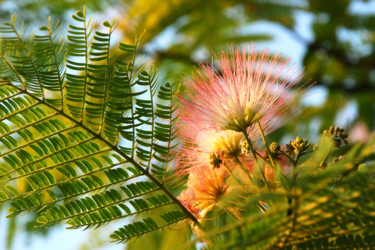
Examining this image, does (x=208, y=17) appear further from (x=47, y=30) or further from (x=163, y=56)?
(x=47, y=30)

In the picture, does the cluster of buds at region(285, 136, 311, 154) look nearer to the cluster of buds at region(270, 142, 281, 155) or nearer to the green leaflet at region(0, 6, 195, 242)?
the cluster of buds at region(270, 142, 281, 155)

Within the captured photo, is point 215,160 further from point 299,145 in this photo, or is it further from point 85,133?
point 85,133

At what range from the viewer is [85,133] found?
113 cm

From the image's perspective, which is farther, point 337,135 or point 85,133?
point 337,135

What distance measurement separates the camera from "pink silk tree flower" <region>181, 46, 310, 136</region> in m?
1.30

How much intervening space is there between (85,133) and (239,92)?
0.47 m

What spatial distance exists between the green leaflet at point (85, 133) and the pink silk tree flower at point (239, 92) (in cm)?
19

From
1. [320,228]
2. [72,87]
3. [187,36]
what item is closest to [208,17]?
[187,36]

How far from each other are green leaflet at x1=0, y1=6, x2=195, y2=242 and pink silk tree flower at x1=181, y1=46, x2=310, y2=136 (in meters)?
0.19

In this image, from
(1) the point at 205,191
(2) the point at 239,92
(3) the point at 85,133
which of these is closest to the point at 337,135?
(2) the point at 239,92

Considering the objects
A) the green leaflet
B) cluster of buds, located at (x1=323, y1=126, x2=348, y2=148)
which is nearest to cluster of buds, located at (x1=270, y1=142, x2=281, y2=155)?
cluster of buds, located at (x1=323, y1=126, x2=348, y2=148)

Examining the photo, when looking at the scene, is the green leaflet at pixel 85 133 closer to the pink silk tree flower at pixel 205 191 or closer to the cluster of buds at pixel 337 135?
the pink silk tree flower at pixel 205 191

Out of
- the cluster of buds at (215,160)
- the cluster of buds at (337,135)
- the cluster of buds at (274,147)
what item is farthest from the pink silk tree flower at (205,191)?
the cluster of buds at (337,135)

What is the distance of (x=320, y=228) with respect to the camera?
2.69 feet
